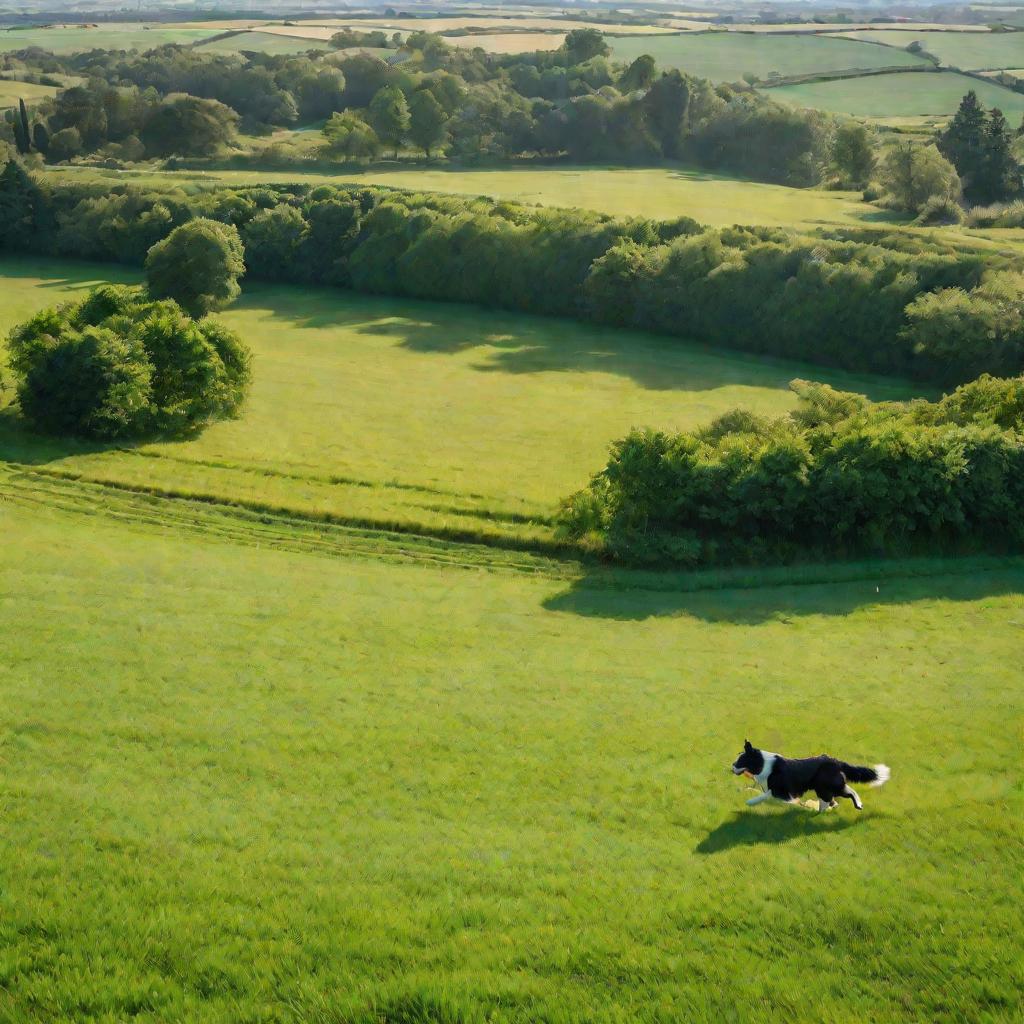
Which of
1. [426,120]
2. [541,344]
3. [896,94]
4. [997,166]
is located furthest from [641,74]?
[541,344]

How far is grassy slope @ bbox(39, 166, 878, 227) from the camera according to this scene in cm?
8125

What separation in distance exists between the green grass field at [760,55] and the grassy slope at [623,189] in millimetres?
35264

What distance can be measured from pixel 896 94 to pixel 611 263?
2798 inches

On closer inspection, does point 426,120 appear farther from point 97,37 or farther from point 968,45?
point 97,37

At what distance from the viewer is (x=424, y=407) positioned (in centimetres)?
5106

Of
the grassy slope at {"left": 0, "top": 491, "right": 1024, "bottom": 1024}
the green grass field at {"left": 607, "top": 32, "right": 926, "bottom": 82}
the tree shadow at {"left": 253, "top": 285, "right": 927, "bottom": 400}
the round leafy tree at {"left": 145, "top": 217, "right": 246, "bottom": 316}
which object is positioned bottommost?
the tree shadow at {"left": 253, "top": 285, "right": 927, "bottom": 400}

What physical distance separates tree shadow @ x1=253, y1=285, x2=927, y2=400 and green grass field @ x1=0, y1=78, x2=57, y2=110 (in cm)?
6408

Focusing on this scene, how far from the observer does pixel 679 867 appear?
585 inches

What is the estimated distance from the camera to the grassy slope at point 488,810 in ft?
39.9

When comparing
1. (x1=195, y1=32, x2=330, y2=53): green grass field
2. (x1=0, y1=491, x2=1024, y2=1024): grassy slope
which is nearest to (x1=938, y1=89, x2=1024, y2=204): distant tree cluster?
(x1=0, y1=491, x2=1024, y2=1024): grassy slope

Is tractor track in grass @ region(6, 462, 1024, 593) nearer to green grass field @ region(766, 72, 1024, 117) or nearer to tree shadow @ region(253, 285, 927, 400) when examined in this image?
tree shadow @ region(253, 285, 927, 400)

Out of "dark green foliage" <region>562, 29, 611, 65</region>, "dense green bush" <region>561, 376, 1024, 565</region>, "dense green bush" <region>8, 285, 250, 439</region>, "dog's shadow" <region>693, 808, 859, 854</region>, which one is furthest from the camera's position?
"dark green foliage" <region>562, 29, 611, 65</region>

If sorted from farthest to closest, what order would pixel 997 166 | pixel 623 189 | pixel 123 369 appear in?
pixel 623 189 → pixel 997 166 → pixel 123 369

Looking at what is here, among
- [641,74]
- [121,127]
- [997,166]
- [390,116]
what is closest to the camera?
[997,166]
